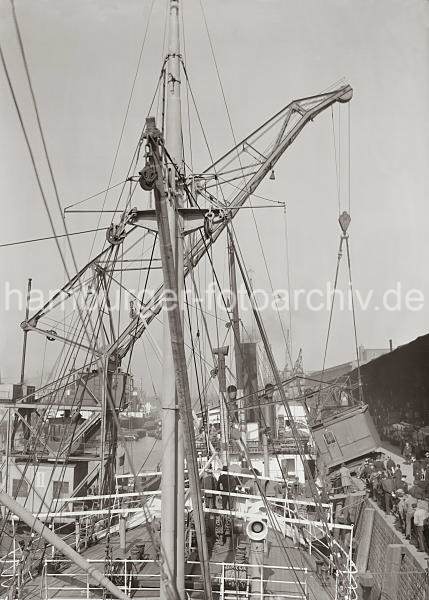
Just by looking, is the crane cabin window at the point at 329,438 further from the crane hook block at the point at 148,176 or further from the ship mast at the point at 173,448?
the crane hook block at the point at 148,176

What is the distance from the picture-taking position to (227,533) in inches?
409

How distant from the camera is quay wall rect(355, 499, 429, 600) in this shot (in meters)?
8.33

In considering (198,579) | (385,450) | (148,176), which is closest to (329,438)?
(385,450)

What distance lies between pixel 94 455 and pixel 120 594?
12.7m

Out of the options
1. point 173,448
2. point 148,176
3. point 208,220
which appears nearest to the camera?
point 148,176

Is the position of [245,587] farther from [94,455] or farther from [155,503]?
[94,455]

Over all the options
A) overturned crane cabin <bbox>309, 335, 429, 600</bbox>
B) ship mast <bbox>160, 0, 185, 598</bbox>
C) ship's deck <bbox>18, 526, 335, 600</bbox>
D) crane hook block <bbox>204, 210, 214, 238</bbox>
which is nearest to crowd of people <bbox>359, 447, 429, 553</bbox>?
overturned crane cabin <bbox>309, 335, 429, 600</bbox>

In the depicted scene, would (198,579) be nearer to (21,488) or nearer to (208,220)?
(208,220)

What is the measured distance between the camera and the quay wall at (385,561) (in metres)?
8.33

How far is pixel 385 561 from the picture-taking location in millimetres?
10203

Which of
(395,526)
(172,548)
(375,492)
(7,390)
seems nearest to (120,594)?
(172,548)

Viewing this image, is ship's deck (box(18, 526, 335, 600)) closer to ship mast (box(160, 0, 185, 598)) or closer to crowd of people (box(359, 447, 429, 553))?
ship mast (box(160, 0, 185, 598))

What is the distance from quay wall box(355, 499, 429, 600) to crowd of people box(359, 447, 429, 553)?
0.21m

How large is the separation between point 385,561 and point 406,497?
2.24 meters
